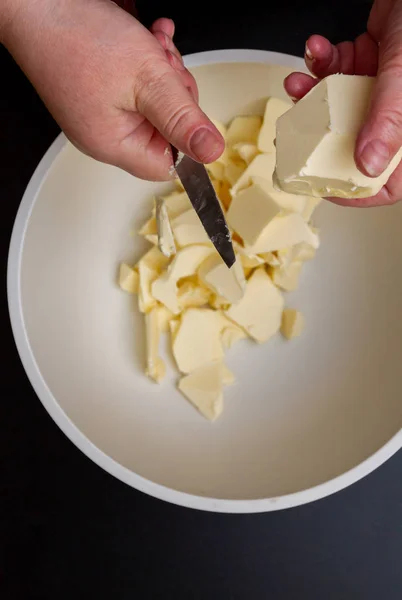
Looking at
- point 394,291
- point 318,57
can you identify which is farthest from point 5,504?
point 318,57

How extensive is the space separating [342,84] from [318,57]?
12.3 inches

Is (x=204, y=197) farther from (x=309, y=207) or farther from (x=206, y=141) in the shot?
(x=309, y=207)

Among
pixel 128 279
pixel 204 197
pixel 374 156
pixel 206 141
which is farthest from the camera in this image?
pixel 128 279

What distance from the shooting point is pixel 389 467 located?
3.49ft

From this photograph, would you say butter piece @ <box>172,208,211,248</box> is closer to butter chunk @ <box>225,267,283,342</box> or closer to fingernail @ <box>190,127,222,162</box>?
butter chunk @ <box>225,267,283,342</box>

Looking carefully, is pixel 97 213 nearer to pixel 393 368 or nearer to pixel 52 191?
pixel 52 191

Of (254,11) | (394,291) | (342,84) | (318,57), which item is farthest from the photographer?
(254,11)

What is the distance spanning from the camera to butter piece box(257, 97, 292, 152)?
1.05 metres

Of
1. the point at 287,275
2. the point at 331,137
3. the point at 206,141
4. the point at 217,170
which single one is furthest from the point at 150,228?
the point at 331,137

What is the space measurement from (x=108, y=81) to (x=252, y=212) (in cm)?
34

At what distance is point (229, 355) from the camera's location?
1.14 meters

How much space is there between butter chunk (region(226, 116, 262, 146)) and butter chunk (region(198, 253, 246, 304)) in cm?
26

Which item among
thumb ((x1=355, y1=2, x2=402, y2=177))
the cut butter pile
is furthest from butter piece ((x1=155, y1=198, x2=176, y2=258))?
thumb ((x1=355, y1=2, x2=402, y2=177))

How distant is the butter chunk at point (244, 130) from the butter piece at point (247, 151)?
0.03 meters
